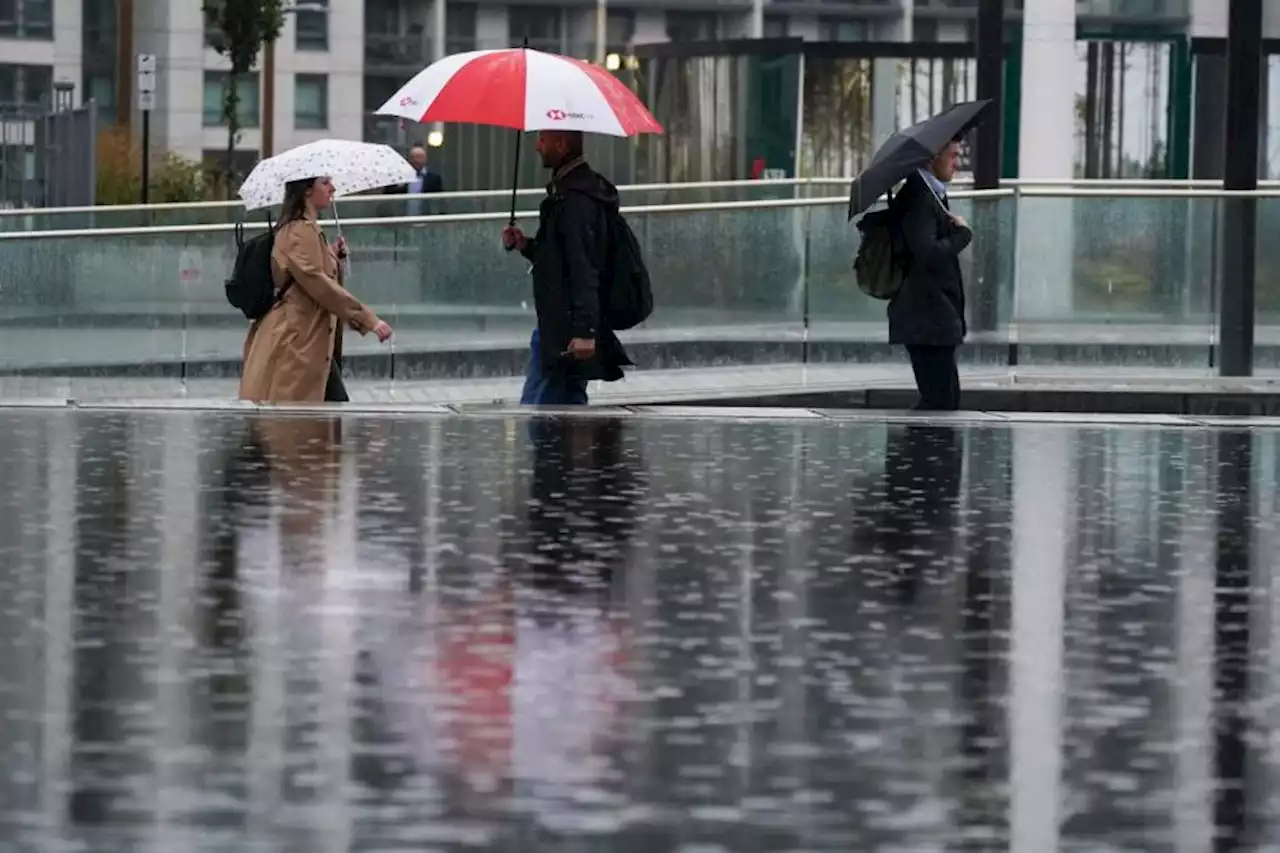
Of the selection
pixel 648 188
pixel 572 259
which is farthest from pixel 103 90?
pixel 572 259

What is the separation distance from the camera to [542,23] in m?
68.8

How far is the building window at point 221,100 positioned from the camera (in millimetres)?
68000

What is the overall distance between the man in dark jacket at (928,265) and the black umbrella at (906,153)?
9 centimetres

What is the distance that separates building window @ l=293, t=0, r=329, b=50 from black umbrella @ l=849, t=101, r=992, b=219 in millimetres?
56802

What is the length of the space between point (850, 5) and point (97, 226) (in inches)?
1844

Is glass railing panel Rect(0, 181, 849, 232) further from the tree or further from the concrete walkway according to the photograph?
the tree

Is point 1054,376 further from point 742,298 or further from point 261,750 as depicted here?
point 261,750

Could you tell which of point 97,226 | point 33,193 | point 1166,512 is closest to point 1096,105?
point 33,193

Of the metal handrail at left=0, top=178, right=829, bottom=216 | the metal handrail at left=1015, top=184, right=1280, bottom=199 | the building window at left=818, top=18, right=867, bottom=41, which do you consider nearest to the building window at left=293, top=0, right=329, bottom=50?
the building window at left=818, top=18, right=867, bottom=41

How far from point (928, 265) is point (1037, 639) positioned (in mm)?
5789

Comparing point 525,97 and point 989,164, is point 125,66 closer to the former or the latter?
point 989,164

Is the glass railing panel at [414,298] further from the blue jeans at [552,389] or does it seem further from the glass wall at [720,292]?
the blue jeans at [552,389]

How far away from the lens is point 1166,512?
32.5 feet

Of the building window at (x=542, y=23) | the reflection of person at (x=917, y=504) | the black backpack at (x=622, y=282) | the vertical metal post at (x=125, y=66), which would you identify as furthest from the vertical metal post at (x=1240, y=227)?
the building window at (x=542, y=23)
